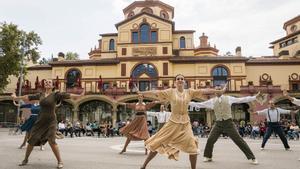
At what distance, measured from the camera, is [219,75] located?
41.0 meters

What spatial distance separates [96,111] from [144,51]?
9952mm

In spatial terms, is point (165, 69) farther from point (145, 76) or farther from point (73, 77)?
point (73, 77)

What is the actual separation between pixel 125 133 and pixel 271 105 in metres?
5.62

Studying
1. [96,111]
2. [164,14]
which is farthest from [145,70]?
[164,14]

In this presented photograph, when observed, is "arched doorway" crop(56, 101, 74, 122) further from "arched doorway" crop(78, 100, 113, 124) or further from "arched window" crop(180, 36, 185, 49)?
"arched window" crop(180, 36, 185, 49)

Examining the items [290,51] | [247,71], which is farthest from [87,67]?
[290,51]

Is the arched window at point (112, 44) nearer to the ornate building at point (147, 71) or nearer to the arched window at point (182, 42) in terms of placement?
the ornate building at point (147, 71)

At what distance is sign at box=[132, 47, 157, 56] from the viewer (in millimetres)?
41469

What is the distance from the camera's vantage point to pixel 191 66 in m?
41.3

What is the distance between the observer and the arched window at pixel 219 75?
40844 mm

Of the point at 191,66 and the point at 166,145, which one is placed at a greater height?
the point at 191,66

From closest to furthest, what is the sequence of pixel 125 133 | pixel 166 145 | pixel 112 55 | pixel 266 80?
1. pixel 166 145
2. pixel 125 133
3. pixel 266 80
4. pixel 112 55

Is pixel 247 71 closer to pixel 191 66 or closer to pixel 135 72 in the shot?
pixel 191 66

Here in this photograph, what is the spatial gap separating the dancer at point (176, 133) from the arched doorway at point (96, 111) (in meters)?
32.3
